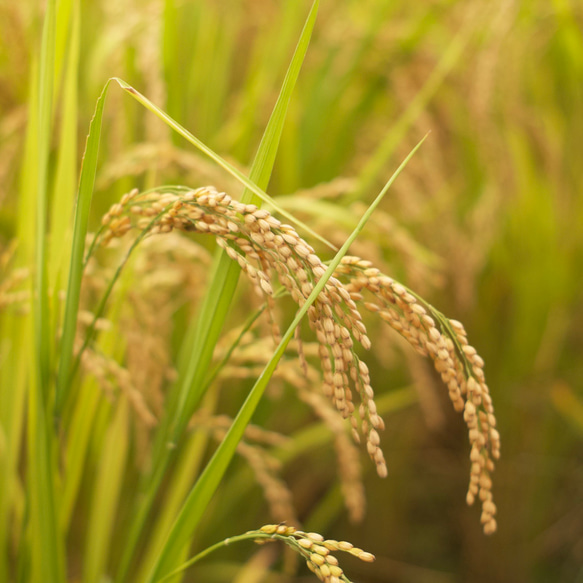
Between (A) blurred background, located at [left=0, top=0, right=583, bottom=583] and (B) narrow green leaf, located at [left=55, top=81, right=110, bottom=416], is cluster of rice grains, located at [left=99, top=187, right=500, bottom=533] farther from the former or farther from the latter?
(A) blurred background, located at [left=0, top=0, right=583, bottom=583]

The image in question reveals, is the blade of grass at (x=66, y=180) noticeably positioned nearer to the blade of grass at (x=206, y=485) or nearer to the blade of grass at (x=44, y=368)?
the blade of grass at (x=44, y=368)

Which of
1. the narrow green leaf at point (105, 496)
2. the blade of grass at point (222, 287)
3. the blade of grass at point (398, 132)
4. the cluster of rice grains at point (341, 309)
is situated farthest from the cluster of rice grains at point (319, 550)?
the blade of grass at point (398, 132)

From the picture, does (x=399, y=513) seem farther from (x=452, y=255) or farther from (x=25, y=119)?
(x=25, y=119)

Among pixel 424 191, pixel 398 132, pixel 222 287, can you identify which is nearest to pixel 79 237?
pixel 222 287

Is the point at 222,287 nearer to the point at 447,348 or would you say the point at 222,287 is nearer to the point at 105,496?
the point at 447,348

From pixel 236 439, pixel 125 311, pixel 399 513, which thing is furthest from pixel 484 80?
pixel 399 513
